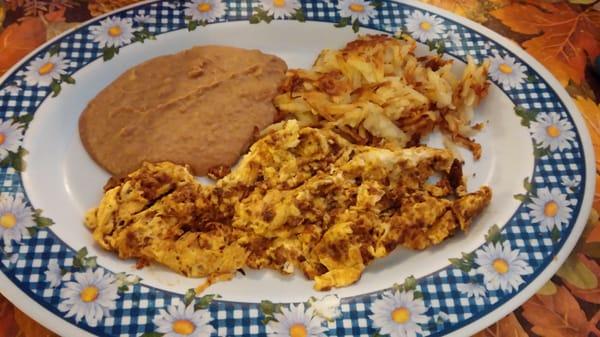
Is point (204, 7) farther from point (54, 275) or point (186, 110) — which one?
point (54, 275)

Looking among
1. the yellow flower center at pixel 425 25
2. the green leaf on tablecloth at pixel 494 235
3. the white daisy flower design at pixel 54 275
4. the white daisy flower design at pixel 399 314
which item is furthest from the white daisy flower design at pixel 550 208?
the white daisy flower design at pixel 54 275

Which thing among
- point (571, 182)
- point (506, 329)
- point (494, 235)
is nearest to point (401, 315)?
point (506, 329)

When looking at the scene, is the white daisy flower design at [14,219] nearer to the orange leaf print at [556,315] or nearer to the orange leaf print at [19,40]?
the orange leaf print at [19,40]

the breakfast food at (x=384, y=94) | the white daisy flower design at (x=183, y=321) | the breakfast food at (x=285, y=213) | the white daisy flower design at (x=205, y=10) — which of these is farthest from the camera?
the white daisy flower design at (x=205, y=10)

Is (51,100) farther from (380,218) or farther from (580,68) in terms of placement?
(580,68)

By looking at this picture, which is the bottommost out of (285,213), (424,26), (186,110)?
(285,213)

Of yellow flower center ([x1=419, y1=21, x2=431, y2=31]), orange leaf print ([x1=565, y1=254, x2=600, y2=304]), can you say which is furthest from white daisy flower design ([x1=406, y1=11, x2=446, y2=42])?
orange leaf print ([x1=565, y1=254, x2=600, y2=304])

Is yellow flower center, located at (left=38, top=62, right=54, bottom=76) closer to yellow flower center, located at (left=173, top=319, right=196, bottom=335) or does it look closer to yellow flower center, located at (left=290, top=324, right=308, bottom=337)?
yellow flower center, located at (left=173, top=319, right=196, bottom=335)
